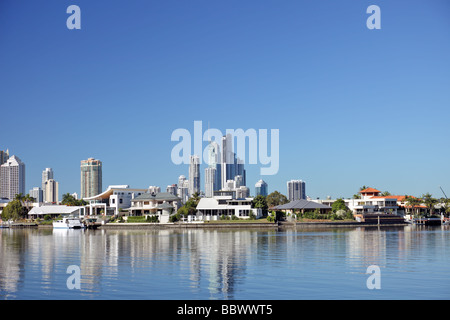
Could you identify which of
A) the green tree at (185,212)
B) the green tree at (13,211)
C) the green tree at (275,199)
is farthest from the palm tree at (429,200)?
the green tree at (13,211)

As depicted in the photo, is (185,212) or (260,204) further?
(260,204)

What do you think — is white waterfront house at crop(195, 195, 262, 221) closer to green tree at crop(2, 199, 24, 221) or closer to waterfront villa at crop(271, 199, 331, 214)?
waterfront villa at crop(271, 199, 331, 214)

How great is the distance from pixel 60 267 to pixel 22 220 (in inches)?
4528

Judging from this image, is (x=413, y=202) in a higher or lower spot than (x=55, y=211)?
higher

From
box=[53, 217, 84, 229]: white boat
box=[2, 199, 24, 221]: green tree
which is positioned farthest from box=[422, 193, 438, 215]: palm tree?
box=[2, 199, 24, 221]: green tree

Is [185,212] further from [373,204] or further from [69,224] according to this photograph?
[373,204]

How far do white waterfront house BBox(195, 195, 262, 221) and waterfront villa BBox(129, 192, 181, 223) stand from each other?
8396 millimetres

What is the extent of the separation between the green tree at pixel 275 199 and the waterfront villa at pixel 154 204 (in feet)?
97.0

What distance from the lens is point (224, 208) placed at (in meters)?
109

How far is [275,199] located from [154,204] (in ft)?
123

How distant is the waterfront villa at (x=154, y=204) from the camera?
115 metres

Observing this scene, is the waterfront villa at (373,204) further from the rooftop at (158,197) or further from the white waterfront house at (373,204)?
the rooftop at (158,197)

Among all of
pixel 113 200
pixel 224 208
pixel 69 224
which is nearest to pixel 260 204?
pixel 224 208
